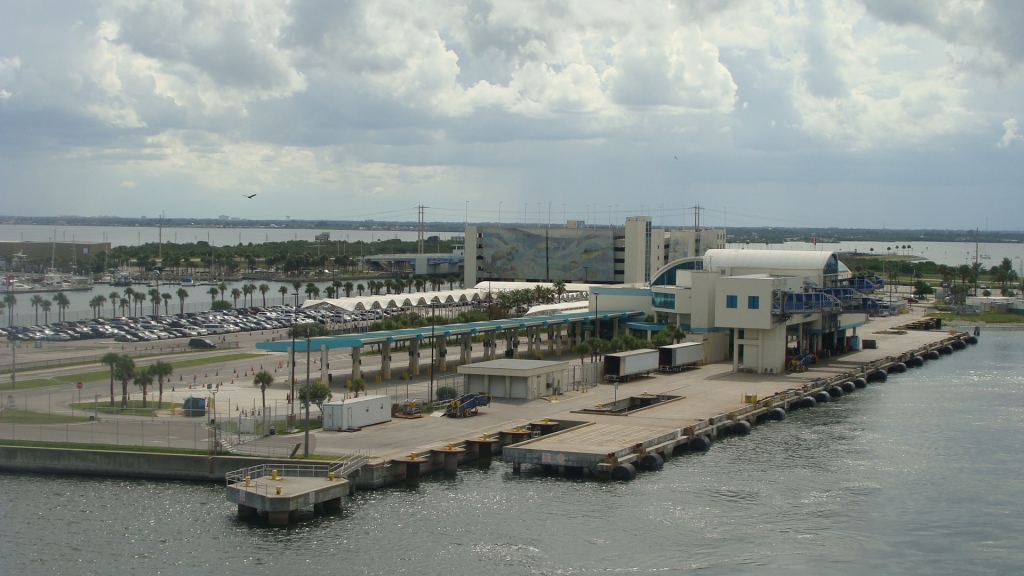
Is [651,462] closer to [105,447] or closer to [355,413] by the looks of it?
[355,413]

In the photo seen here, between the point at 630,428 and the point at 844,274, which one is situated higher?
the point at 844,274

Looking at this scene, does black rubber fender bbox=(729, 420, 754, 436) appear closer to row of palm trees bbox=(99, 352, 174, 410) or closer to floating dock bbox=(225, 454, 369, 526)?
floating dock bbox=(225, 454, 369, 526)

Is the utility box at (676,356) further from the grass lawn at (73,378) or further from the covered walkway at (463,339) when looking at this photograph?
the grass lawn at (73,378)

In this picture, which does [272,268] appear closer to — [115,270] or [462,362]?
[115,270]

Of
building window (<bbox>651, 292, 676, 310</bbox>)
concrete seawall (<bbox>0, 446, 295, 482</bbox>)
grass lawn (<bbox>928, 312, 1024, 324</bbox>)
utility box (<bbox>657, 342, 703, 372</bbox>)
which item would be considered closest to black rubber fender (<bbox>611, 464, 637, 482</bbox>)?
concrete seawall (<bbox>0, 446, 295, 482</bbox>)

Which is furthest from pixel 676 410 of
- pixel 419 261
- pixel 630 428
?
pixel 419 261

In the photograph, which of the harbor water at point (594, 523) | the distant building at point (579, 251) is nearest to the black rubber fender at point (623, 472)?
the harbor water at point (594, 523)
